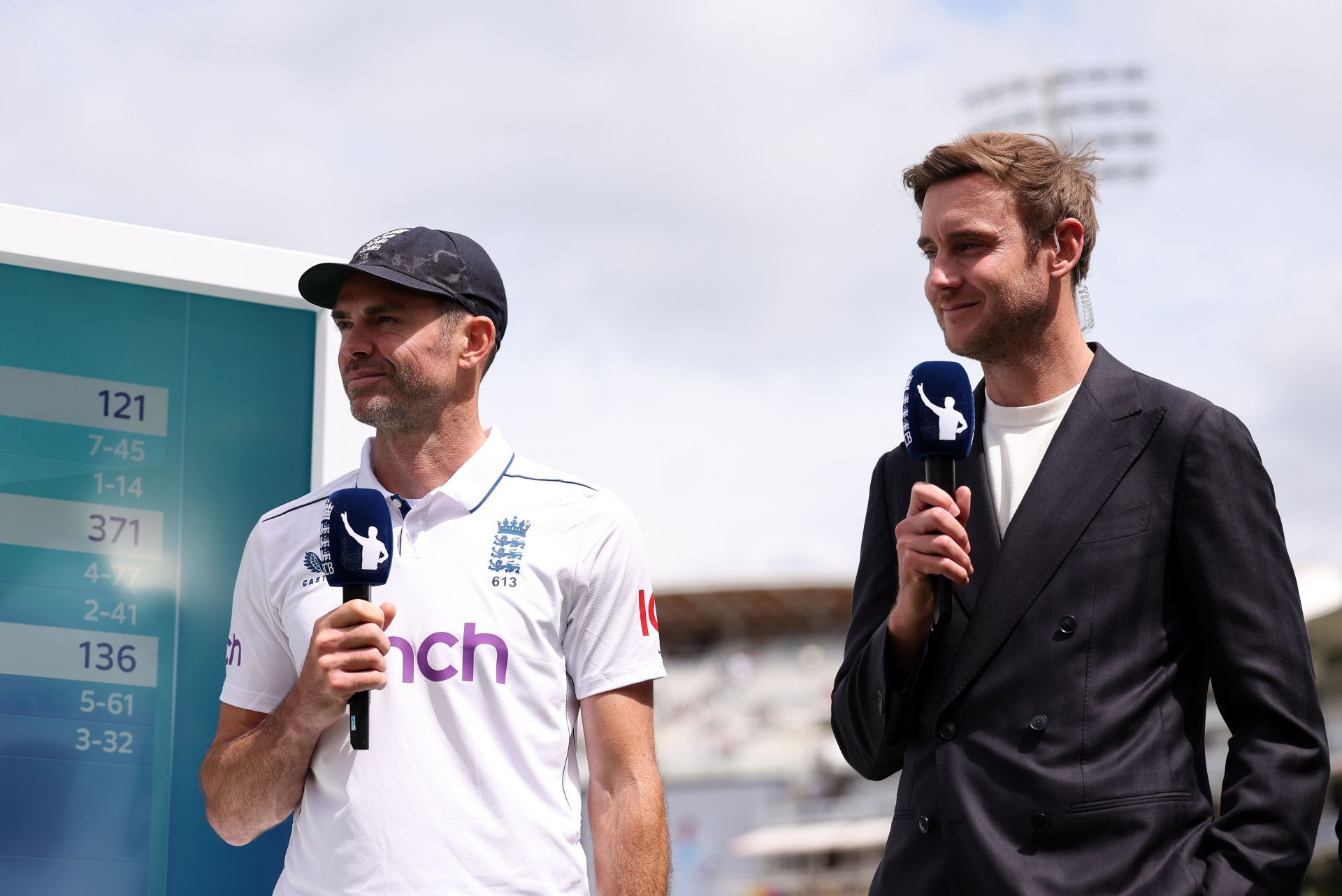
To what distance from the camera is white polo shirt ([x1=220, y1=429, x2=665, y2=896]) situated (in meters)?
3.61

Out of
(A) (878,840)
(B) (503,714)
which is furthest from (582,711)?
(A) (878,840)

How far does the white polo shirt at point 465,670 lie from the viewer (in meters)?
3.61

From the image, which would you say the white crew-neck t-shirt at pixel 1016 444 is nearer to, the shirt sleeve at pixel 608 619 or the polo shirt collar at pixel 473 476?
the shirt sleeve at pixel 608 619

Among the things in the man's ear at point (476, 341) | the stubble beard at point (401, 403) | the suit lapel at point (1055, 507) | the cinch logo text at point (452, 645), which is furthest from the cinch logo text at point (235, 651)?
the suit lapel at point (1055, 507)

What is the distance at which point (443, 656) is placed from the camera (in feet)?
12.2

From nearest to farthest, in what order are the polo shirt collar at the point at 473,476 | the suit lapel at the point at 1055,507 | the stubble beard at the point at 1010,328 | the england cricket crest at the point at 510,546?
the suit lapel at the point at 1055,507, the stubble beard at the point at 1010,328, the england cricket crest at the point at 510,546, the polo shirt collar at the point at 473,476

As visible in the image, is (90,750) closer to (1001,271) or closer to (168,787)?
(168,787)

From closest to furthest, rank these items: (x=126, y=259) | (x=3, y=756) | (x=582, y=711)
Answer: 1. (x=582, y=711)
2. (x=3, y=756)
3. (x=126, y=259)

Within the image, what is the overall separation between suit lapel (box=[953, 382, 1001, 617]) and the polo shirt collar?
1200 mm

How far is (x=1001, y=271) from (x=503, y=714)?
1.50 m

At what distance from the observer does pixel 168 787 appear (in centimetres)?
489

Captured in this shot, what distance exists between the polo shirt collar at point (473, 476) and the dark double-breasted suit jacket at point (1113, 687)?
1076 mm

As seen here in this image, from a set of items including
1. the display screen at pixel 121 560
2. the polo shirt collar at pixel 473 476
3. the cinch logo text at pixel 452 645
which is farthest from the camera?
the display screen at pixel 121 560

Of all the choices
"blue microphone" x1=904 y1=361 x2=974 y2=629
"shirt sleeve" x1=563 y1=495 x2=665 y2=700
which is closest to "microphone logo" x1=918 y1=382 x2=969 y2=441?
"blue microphone" x1=904 y1=361 x2=974 y2=629
